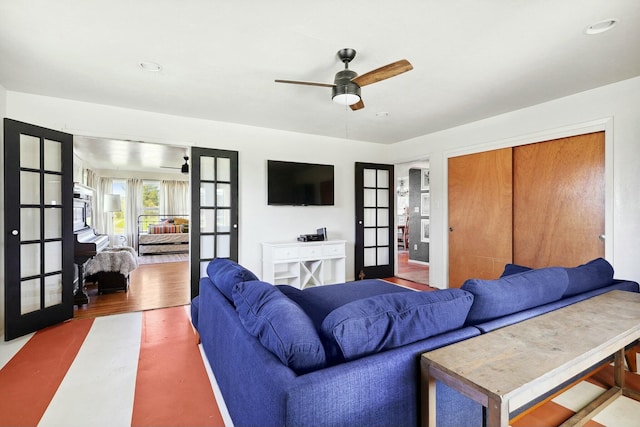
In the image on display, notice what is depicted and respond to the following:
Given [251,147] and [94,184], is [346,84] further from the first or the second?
[94,184]

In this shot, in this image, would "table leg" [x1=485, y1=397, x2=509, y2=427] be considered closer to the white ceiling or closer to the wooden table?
the wooden table

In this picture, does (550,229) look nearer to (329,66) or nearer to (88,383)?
(329,66)

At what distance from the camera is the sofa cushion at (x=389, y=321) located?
114 cm

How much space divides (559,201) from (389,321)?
10.7ft

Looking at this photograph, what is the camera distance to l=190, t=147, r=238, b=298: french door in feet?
13.3

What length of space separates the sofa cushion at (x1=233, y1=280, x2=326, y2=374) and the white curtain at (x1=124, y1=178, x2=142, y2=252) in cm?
910

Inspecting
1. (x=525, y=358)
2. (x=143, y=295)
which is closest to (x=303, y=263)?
(x=143, y=295)

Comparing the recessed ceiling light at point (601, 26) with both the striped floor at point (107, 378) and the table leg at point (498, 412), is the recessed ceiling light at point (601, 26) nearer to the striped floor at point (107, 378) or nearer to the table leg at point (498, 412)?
the table leg at point (498, 412)

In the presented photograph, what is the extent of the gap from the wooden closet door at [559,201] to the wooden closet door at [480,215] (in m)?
0.11

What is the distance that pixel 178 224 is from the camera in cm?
899

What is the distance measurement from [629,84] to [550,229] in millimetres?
1523

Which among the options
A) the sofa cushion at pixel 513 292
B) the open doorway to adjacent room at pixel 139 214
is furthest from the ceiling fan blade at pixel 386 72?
the open doorway to adjacent room at pixel 139 214

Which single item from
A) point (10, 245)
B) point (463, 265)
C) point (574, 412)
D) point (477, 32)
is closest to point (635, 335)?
point (574, 412)

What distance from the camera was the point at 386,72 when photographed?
2.28 meters
